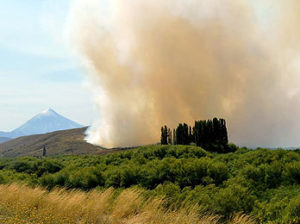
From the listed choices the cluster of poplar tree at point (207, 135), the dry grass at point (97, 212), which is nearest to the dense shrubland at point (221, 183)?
the dry grass at point (97, 212)

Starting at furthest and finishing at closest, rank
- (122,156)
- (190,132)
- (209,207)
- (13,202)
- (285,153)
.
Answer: (190,132)
(122,156)
(285,153)
(13,202)
(209,207)

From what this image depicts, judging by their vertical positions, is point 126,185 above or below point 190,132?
below

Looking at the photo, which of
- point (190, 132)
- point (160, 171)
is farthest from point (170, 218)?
point (190, 132)

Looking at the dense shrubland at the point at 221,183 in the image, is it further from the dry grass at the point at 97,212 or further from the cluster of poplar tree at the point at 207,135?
the cluster of poplar tree at the point at 207,135

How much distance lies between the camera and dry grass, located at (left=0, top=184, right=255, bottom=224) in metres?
10.5

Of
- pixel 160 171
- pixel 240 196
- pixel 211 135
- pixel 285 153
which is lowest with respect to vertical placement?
pixel 240 196

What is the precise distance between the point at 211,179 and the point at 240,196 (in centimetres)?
397

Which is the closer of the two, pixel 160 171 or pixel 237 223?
pixel 237 223

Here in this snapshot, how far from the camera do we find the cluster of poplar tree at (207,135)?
55.7m

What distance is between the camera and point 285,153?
20.5 m

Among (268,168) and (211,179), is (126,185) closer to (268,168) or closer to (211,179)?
(211,179)

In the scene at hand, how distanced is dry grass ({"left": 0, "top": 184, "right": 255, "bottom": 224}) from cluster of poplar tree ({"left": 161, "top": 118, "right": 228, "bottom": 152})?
42680mm

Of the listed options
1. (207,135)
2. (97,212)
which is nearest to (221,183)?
(97,212)

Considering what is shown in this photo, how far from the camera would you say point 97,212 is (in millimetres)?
12266
